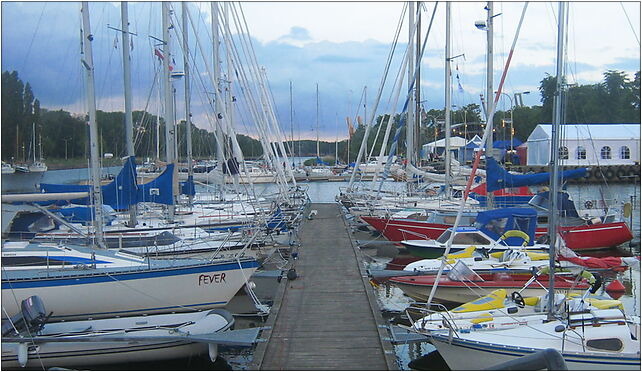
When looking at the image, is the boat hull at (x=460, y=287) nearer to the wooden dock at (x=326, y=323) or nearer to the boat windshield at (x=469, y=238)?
the wooden dock at (x=326, y=323)

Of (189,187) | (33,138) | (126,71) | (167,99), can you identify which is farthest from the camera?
(189,187)

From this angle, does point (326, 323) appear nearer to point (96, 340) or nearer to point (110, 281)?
point (96, 340)

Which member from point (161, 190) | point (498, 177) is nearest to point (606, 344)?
point (498, 177)

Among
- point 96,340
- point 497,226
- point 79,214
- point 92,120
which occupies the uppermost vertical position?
point 92,120

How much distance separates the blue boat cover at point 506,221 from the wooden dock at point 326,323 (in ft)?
16.4

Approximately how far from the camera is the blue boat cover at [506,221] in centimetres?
2062

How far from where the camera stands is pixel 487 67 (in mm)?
25234

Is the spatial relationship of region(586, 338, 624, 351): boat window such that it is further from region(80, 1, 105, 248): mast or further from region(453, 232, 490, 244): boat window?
region(80, 1, 105, 248): mast

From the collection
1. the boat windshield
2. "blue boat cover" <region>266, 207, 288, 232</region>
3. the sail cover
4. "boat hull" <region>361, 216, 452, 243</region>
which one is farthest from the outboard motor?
"boat hull" <region>361, 216, 452, 243</region>

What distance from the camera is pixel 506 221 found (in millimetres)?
20734

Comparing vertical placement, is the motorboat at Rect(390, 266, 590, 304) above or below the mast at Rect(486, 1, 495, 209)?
below

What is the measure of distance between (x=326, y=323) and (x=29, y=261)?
25.9 feet

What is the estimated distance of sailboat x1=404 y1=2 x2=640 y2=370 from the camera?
33.4 feet

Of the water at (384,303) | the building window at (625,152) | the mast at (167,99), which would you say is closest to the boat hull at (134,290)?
the water at (384,303)
